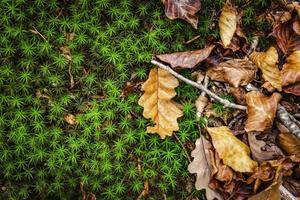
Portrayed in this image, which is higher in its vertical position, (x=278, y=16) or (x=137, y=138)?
(x=278, y=16)

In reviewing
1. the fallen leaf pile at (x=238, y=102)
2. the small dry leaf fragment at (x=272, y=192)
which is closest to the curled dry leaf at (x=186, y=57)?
the fallen leaf pile at (x=238, y=102)

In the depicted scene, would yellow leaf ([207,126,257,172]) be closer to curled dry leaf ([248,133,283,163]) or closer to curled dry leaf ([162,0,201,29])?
curled dry leaf ([248,133,283,163])

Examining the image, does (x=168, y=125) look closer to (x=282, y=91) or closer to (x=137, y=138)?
(x=137, y=138)

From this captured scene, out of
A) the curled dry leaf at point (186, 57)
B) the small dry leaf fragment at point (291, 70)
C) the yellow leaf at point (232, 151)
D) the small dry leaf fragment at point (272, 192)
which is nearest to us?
the small dry leaf fragment at point (272, 192)

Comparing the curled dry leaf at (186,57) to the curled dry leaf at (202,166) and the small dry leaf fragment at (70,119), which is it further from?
the small dry leaf fragment at (70,119)

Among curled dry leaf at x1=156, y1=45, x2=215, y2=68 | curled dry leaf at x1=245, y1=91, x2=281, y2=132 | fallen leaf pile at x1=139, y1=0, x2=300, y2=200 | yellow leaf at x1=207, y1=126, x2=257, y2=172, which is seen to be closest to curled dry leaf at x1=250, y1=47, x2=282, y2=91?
fallen leaf pile at x1=139, y1=0, x2=300, y2=200

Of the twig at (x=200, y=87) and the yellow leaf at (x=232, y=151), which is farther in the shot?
the twig at (x=200, y=87)

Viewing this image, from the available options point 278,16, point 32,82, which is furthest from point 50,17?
point 278,16
